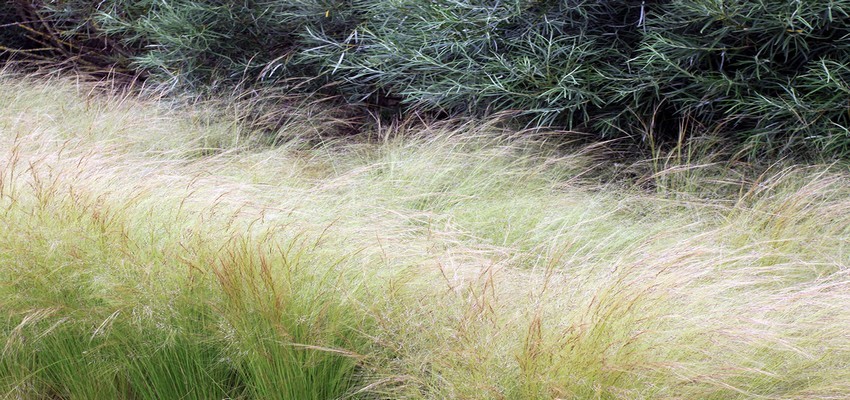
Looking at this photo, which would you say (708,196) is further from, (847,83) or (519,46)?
(519,46)

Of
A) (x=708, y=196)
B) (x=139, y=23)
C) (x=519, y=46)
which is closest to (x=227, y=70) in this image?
(x=139, y=23)

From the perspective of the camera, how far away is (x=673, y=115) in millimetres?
4738

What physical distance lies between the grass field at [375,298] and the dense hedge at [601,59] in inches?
25.6

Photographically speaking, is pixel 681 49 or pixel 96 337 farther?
pixel 681 49

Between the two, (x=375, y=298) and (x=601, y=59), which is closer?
(x=375, y=298)

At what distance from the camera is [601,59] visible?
483 centimetres

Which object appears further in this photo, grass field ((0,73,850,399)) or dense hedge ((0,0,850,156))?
dense hedge ((0,0,850,156))

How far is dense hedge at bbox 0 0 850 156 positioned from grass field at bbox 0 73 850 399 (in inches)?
25.6

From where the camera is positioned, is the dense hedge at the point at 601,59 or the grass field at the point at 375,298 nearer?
the grass field at the point at 375,298

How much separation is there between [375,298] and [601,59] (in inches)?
110

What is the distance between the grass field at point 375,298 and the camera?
213 centimetres

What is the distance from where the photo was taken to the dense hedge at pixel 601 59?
13.2 feet

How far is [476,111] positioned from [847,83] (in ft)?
6.95

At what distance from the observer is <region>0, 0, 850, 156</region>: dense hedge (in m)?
4.03
